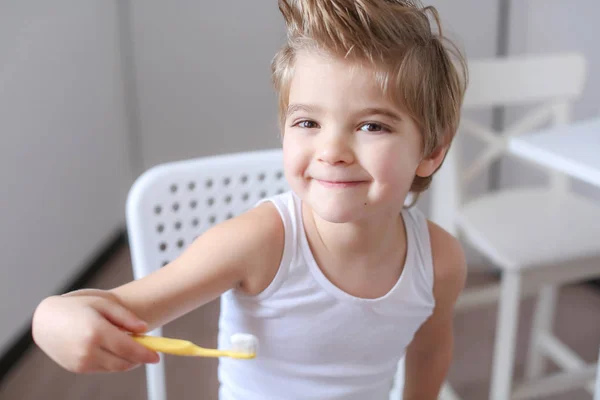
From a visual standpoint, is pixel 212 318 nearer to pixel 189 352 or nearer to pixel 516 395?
pixel 516 395

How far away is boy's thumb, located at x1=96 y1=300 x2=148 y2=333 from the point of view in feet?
1.81

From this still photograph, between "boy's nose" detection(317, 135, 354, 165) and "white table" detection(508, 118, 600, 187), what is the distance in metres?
0.43

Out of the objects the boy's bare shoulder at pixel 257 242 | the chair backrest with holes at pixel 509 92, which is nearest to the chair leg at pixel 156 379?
the boy's bare shoulder at pixel 257 242

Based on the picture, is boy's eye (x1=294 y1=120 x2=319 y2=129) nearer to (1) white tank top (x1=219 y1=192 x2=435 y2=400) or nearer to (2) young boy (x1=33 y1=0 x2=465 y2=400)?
(2) young boy (x1=33 y1=0 x2=465 y2=400)

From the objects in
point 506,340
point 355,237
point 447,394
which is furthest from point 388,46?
point 447,394

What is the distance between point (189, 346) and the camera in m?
0.53

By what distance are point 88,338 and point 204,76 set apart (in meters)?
1.79

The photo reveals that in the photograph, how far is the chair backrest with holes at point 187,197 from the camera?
85 cm

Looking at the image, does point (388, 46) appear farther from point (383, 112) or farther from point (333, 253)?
point (333, 253)

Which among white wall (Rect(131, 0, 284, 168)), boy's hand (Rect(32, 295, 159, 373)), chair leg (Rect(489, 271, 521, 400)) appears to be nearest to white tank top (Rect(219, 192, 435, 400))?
boy's hand (Rect(32, 295, 159, 373))

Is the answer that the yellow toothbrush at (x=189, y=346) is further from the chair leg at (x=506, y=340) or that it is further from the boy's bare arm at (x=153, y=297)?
the chair leg at (x=506, y=340)

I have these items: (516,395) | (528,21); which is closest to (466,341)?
Answer: (516,395)

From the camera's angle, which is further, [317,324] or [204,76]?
[204,76]

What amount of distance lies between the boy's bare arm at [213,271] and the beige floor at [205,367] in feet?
3.09
